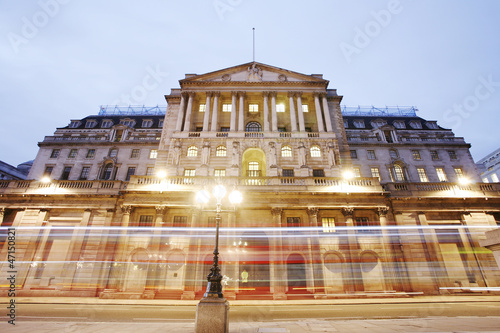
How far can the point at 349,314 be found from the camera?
13344 millimetres

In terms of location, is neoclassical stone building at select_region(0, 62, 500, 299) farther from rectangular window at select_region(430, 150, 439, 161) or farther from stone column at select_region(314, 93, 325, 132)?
rectangular window at select_region(430, 150, 439, 161)

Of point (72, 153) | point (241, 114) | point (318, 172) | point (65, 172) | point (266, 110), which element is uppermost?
point (266, 110)

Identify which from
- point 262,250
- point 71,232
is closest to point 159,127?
point 71,232

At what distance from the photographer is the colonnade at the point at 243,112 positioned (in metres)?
31.4

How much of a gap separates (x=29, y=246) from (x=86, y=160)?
20.8 m

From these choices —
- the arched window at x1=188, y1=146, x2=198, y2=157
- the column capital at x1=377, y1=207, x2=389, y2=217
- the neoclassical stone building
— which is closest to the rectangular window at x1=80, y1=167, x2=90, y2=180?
the neoclassical stone building

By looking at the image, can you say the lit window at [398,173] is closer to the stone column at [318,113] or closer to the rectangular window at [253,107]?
the stone column at [318,113]

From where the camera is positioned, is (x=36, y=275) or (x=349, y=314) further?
(x=36, y=275)

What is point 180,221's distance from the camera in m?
23.7

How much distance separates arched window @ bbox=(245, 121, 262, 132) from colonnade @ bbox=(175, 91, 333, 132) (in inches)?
71.5

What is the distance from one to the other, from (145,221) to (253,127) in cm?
1876

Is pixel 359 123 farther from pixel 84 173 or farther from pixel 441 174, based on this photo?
pixel 84 173

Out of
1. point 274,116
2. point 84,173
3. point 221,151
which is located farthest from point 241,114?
point 84,173

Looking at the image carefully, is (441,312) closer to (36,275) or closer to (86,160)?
(36,275)
